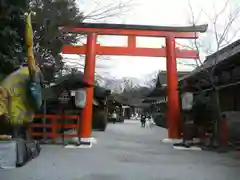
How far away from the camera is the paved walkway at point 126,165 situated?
381 inches

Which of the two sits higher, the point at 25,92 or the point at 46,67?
the point at 46,67

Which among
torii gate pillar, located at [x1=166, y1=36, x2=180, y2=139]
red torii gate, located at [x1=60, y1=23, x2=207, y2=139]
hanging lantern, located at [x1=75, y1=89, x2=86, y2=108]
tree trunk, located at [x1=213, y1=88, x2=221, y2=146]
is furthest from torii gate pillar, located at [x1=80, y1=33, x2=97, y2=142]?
tree trunk, located at [x1=213, y1=88, x2=221, y2=146]

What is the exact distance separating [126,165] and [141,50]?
10.3 meters

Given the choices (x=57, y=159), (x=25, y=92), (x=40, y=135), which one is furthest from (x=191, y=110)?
(x=25, y=92)

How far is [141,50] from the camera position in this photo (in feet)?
69.0

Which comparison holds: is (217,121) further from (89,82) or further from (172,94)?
(89,82)

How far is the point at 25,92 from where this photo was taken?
812 centimetres

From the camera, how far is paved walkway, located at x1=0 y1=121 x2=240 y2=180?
381 inches

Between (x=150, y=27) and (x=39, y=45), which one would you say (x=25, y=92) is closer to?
(x=39, y=45)

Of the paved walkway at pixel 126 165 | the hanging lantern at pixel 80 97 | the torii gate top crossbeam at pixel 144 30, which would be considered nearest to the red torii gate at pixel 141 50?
the torii gate top crossbeam at pixel 144 30

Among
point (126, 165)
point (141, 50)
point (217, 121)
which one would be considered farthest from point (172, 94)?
point (126, 165)

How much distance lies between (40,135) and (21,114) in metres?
9.54

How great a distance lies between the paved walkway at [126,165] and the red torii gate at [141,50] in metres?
4.04

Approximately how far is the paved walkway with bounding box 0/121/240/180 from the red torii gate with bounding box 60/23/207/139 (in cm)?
404
